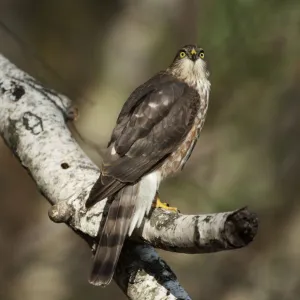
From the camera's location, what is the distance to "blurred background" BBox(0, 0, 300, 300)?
20.3 feet

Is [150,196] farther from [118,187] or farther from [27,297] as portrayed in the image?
[27,297]

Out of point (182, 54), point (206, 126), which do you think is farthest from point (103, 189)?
point (206, 126)

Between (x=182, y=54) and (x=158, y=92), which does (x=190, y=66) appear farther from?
(x=158, y=92)

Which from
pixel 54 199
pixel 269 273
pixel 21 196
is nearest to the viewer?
pixel 54 199

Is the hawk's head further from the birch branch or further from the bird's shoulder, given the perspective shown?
the birch branch

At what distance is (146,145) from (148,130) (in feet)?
0.30

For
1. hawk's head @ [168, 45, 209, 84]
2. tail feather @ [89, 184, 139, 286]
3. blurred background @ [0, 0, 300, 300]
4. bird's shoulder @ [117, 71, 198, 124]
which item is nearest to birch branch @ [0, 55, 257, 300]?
tail feather @ [89, 184, 139, 286]

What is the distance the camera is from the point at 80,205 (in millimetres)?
3211

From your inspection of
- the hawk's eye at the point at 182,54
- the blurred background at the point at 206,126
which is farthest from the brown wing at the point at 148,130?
the blurred background at the point at 206,126

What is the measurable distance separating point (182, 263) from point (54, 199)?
2.99 meters

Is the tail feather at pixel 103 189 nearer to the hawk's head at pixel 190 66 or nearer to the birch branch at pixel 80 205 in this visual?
the birch branch at pixel 80 205

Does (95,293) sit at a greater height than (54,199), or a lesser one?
greater

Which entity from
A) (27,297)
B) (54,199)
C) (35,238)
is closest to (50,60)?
(35,238)

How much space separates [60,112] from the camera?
3.97 meters
